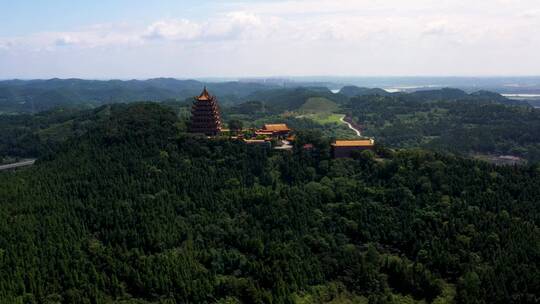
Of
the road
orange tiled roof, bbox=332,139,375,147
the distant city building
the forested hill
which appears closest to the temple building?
the forested hill

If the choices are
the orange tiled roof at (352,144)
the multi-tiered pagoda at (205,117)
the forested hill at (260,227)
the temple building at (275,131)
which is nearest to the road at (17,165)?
the forested hill at (260,227)

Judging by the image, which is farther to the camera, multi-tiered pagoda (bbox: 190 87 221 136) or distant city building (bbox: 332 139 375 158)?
multi-tiered pagoda (bbox: 190 87 221 136)

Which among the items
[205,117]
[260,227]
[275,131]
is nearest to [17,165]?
[205,117]

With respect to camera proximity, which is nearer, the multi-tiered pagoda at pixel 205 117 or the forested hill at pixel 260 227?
the forested hill at pixel 260 227

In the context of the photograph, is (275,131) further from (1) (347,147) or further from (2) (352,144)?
(2) (352,144)

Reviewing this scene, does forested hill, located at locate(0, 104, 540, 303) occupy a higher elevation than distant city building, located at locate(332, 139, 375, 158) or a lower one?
lower

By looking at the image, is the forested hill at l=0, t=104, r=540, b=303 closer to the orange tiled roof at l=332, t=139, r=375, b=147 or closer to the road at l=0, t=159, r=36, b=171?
the orange tiled roof at l=332, t=139, r=375, b=147

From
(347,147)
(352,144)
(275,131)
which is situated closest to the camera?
(347,147)

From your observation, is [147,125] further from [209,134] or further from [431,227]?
[431,227]

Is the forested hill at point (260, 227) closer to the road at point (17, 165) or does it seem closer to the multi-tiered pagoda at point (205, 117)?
the multi-tiered pagoda at point (205, 117)
